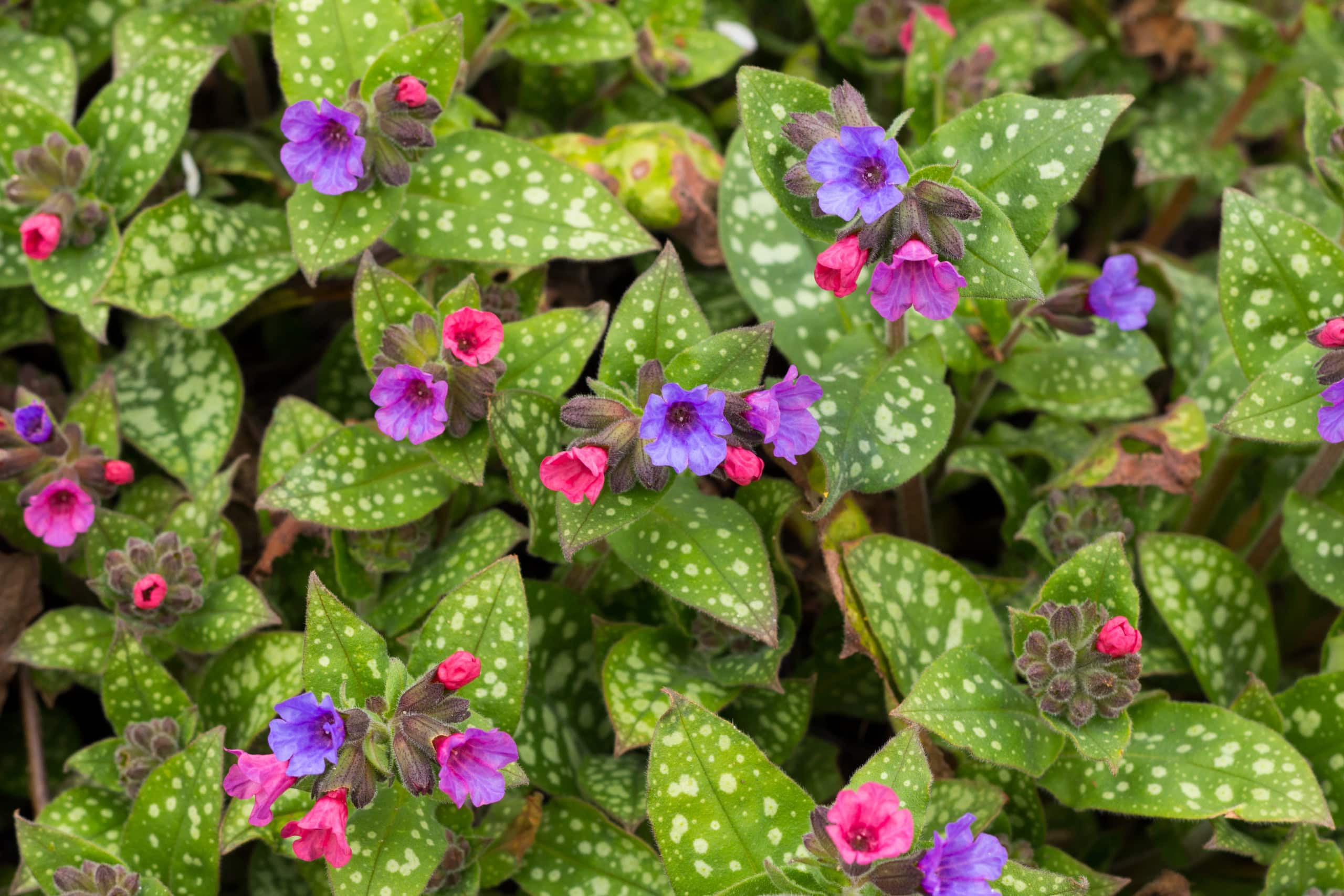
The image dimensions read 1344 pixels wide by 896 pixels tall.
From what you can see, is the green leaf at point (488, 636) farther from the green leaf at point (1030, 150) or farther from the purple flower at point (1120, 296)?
the purple flower at point (1120, 296)

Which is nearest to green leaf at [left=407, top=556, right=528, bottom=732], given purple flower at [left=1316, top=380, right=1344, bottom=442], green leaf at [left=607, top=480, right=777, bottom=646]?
green leaf at [left=607, top=480, right=777, bottom=646]

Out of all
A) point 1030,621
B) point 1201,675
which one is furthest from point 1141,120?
point 1030,621

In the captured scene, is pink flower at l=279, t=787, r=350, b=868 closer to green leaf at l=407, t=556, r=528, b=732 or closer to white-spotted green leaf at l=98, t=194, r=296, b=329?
green leaf at l=407, t=556, r=528, b=732

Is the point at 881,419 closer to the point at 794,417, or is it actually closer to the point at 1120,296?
the point at 794,417

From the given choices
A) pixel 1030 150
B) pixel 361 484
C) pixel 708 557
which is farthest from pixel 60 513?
pixel 1030 150

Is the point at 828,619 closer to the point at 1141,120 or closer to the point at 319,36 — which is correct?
the point at 319,36
